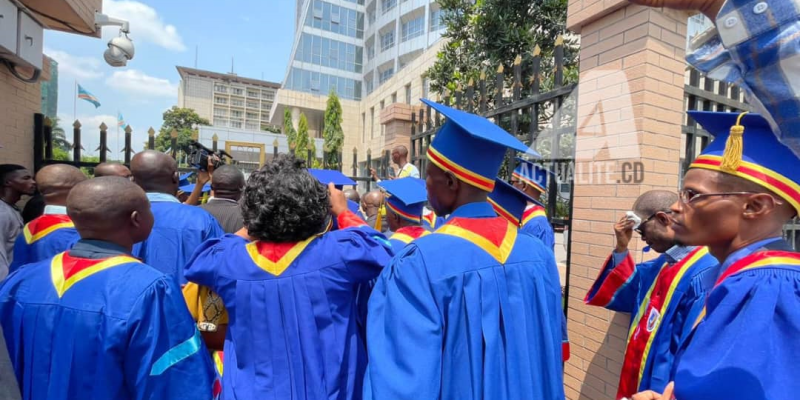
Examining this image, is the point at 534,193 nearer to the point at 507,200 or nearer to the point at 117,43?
the point at 507,200

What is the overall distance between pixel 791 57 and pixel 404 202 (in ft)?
7.17

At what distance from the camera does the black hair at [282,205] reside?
1.74 metres

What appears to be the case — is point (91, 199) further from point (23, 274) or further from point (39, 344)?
point (39, 344)

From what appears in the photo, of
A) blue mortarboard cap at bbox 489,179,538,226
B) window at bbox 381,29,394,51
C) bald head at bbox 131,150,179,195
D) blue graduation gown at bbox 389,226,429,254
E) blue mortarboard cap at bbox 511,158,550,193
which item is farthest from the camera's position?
window at bbox 381,29,394,51

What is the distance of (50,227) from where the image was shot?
2.62m

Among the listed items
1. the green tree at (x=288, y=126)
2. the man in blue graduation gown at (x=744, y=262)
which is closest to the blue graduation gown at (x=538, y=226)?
the man in blue graduation gown at (x=744, y=262)

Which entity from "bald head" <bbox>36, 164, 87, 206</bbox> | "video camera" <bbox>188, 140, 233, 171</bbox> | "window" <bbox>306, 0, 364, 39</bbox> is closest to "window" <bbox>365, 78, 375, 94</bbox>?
"window" <bbox>306, 0, 364, 39</bbox>

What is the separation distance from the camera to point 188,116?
174ft

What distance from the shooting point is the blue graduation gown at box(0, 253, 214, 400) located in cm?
145

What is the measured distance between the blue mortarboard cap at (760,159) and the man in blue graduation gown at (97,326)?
197 centimetres

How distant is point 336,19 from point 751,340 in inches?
1660

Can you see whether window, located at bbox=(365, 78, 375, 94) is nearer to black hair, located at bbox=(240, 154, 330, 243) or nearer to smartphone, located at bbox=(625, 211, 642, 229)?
smartphone, located at bbox=(625, 211, 642, 229)

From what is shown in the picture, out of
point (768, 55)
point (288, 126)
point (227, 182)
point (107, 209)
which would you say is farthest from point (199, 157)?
point (288, 126)

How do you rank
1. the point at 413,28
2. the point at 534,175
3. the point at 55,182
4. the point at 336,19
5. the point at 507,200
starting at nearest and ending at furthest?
the point at 55,182, the point at 507,200, the point at 534,175, the point at 413,28, the point at 336,19
